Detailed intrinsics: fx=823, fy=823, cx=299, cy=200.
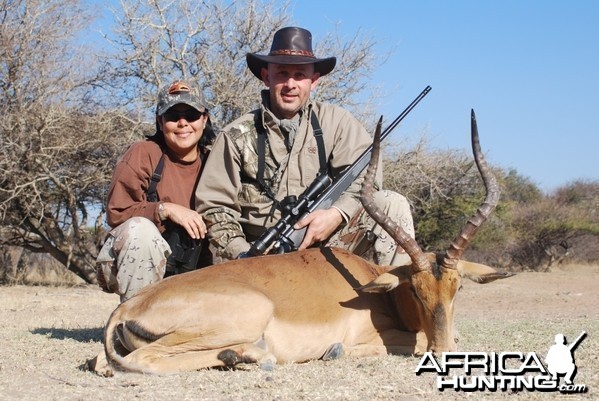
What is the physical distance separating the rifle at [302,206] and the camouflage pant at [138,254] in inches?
27.6

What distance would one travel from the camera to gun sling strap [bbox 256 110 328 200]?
677 cm

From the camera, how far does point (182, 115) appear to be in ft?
22.5

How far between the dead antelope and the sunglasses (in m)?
1.69

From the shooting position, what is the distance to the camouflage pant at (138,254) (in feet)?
20.1

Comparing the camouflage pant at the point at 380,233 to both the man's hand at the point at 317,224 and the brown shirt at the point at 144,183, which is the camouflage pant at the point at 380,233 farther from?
the brown shirt at the point at 144,183

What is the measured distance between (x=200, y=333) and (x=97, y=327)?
3244 millimetres

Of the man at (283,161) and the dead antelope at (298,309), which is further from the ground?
the man at (283,161)

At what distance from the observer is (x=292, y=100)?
6789 millimetres

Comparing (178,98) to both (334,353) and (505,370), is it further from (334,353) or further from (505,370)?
(505,370)

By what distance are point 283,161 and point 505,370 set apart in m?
2.70

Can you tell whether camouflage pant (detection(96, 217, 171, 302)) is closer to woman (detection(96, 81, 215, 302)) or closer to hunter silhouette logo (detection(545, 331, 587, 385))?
woman (detection(96, 81, 215, 302))

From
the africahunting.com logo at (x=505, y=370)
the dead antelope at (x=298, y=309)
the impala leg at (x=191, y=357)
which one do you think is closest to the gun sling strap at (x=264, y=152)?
the dead antelope at (x=298, y=309)

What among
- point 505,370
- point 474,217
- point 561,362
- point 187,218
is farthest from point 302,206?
point 561,362

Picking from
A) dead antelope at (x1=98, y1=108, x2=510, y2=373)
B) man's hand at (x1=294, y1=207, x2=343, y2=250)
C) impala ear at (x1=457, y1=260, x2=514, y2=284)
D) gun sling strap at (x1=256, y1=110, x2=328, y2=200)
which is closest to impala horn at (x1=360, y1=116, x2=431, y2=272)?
dead antelope at (x1=98, y1=108, x2=510, y2=373)
